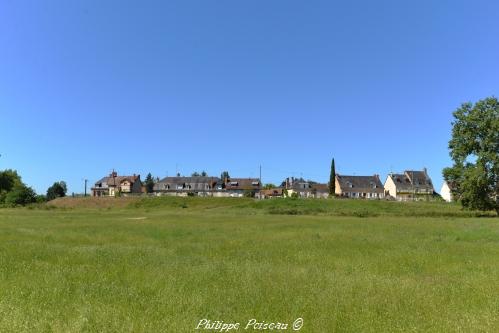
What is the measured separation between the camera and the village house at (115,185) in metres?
168

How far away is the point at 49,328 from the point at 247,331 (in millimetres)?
4273

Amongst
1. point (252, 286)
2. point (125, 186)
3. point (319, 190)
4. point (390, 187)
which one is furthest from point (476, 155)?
point (125, 186)

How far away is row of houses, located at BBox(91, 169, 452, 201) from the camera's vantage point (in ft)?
522

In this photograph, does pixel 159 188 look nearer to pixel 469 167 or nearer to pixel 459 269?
pixel 469 167

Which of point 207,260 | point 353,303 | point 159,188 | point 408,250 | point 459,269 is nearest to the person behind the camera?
point 353,303

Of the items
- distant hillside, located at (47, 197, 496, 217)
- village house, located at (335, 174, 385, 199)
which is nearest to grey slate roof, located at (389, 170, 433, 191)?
village house, located at (335, 174, 385, 199)

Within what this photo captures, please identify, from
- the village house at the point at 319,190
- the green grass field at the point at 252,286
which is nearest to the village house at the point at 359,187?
the village house at the point at 319,190

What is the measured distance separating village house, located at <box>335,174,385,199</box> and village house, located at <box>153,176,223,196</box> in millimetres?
43720

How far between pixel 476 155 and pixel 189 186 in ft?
377

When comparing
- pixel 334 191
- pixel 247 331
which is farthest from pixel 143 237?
pixel 334 191

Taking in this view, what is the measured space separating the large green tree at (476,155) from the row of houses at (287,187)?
83.2 m

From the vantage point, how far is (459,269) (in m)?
18.0

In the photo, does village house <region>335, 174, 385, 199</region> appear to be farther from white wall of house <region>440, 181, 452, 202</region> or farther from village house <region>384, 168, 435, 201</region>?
white wall of house <region>440, 181, 452, 202</region>

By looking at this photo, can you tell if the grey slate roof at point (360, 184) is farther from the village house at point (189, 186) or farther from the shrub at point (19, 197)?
the shrub at point (19, 197)
